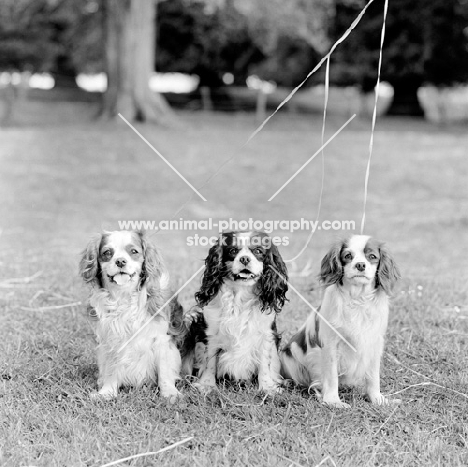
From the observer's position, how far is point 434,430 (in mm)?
3885

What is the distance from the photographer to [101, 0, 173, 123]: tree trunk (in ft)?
68.2

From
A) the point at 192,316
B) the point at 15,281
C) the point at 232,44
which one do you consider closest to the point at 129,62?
the point at 232,44

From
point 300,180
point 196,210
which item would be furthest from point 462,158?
point 196,210

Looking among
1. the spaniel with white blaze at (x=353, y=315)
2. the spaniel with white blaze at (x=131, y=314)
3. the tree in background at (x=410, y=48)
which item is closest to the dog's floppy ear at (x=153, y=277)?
the spaniel with white blaze at (x=131, y=314)

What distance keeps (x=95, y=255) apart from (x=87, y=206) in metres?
8.91

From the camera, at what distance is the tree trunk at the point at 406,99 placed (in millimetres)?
28000

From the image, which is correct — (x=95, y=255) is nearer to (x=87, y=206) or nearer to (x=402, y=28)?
(x=87, y=206)

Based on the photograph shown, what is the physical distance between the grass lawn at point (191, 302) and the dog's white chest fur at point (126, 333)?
17 centimetres

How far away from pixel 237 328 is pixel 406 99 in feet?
83.9

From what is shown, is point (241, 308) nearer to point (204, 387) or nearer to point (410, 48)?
point (204, 387)

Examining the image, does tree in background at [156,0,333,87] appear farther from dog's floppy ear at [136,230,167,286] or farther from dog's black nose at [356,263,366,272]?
dog's black nose at [356,263,366,272]

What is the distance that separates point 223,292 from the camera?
412 centimetres

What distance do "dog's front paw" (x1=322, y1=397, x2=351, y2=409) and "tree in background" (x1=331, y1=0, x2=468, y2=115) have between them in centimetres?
2399

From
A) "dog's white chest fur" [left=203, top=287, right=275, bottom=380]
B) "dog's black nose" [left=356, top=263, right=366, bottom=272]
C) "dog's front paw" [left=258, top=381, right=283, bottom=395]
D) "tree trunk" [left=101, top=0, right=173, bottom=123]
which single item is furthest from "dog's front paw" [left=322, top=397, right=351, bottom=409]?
"tree trunk" [left=101, top=0, right=173, bottom=123]
